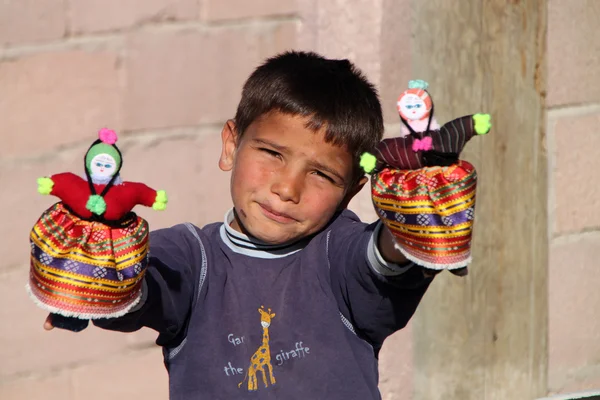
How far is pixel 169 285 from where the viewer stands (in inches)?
77.4

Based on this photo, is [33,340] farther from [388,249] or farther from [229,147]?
[388,249]

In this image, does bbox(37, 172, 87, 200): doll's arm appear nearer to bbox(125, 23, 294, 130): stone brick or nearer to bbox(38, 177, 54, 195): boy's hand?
bbox(38, 177, 54, 195): boy's hand

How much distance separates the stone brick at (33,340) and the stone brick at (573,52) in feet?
5.05

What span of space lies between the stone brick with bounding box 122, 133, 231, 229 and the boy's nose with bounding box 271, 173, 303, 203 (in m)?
1.04

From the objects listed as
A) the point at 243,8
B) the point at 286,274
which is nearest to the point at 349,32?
the point at 243,8

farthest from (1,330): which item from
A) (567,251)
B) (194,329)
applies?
(567,251)

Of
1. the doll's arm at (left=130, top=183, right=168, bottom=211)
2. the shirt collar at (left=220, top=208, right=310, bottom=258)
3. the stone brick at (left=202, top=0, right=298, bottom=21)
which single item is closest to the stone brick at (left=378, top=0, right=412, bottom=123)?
the stone brick at (left=202, top=0, right=298, bottom=21)

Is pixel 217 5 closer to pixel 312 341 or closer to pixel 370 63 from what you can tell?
pixel 370 63

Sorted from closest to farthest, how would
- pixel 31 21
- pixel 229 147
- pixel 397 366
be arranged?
pixel 229 147 → pixel 31 21 → pixel 397 366

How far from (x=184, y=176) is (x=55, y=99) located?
44cm

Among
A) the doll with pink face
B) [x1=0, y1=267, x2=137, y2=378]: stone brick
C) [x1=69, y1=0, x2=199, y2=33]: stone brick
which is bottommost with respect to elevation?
[x1=0, y1=267, x2=137, y2=378]: stone brick

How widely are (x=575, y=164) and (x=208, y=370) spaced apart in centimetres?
177

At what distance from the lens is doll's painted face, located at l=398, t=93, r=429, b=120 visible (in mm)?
1732

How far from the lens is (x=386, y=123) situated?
9.93 ft
